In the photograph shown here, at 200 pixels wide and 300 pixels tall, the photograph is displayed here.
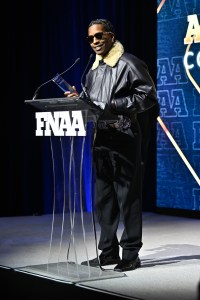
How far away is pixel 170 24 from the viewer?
6883 mm

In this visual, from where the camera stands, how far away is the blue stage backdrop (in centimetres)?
668

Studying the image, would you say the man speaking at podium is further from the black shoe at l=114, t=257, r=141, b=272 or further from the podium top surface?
the podium top surface

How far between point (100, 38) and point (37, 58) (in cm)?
356

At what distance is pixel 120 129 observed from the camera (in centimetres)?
393

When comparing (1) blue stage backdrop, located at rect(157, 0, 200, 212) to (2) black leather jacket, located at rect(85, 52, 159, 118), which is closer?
(2) black leather jacket, located at rect(85, 52, 159, 118)

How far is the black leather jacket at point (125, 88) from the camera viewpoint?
3863mm

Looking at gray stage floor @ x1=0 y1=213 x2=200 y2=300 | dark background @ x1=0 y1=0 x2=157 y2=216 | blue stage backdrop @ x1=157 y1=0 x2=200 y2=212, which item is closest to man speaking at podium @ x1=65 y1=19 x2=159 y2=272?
gray stage floor @ x1=0 y1=213 x2=200 y2=300

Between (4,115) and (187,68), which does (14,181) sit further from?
(187,68)

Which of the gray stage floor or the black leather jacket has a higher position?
the black leather jacket

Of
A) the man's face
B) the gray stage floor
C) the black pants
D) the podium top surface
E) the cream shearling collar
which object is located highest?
the man's face

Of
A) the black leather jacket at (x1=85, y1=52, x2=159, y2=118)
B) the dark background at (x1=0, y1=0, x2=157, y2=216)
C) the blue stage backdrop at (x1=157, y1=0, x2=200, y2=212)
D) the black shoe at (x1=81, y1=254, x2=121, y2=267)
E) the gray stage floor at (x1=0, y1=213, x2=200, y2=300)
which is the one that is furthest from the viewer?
the dark background at (x1=0, y1=0, x2=157, y2=216)

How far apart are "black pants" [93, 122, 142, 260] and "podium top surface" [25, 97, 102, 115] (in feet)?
1.07

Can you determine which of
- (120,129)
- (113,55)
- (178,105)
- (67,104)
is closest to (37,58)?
(178,105)

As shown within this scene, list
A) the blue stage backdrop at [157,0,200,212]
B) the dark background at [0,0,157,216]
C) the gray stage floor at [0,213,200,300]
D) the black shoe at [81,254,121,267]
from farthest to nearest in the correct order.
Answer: the dark background at [0,0,157,216] < the blue stage backdrop at [157,0,200,212] < the black shoe at [81,254,121,267] < the gray stage floor at [0,213,200,300]
